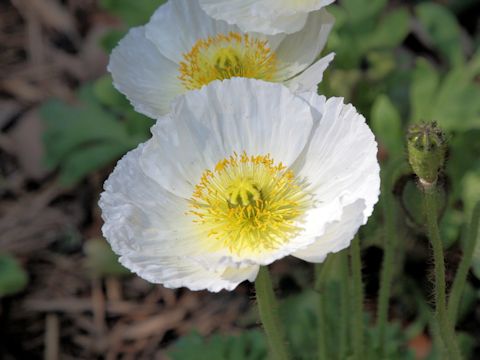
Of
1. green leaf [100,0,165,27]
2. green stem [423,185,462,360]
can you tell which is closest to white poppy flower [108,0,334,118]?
green stem [423,185,462,360]

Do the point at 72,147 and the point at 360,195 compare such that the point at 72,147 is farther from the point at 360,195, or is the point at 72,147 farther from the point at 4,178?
the point at 360,195

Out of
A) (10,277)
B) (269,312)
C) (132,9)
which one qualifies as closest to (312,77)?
(269,312)

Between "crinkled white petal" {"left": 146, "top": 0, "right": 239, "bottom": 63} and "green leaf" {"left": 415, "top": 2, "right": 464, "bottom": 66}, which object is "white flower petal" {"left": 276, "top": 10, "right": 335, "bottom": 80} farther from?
"green leaf" {"left": 415, "top": 2, "right": 464, "bottom": 66}

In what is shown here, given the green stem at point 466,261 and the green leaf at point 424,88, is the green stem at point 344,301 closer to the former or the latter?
the green stem at point 466,261

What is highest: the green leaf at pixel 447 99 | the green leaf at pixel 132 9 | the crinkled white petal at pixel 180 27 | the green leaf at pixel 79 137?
the green leaf at pixel 132 9

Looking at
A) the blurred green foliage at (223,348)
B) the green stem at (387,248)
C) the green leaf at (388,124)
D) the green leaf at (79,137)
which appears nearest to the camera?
the green stem at (387,248)

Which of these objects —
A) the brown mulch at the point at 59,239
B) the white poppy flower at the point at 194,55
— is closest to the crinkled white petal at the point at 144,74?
the white poppy flower at the point at 194,55

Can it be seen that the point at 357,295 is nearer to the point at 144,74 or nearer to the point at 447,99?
the point at 144,74
